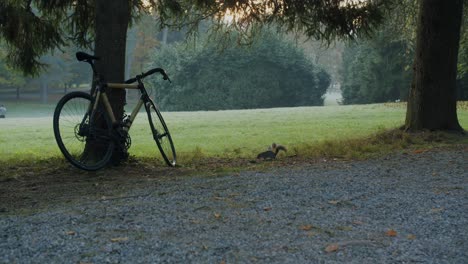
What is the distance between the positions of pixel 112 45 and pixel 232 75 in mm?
33365

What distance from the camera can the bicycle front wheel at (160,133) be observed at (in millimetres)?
6766

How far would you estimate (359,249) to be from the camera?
324 cm

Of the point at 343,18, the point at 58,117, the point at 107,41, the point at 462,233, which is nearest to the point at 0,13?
the point at 107,41

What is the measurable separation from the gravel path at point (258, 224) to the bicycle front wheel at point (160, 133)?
146 cm

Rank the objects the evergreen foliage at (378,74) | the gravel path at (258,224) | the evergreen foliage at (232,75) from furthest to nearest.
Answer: the evergreen foliage at (232,75)
the evergreen foliage at (378,74)
the gravel path at (258,224)

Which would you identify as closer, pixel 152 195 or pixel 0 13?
pixel 152 195

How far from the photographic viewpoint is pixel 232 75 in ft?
131

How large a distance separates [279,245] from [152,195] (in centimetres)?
170

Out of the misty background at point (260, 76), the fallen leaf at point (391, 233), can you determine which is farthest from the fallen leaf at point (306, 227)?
the misty background at point (260, 76)

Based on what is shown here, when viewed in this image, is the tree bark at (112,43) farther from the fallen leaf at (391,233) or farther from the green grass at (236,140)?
the fallen leaf at (391,233)

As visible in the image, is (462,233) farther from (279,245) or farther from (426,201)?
(279,245)

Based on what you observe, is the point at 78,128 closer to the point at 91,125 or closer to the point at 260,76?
the point at 91,125

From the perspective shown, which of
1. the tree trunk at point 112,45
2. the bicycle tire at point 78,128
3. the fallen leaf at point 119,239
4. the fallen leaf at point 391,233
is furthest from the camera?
the tree trunk at point 112,45

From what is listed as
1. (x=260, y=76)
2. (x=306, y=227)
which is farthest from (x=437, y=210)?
(x=260, y=76)
